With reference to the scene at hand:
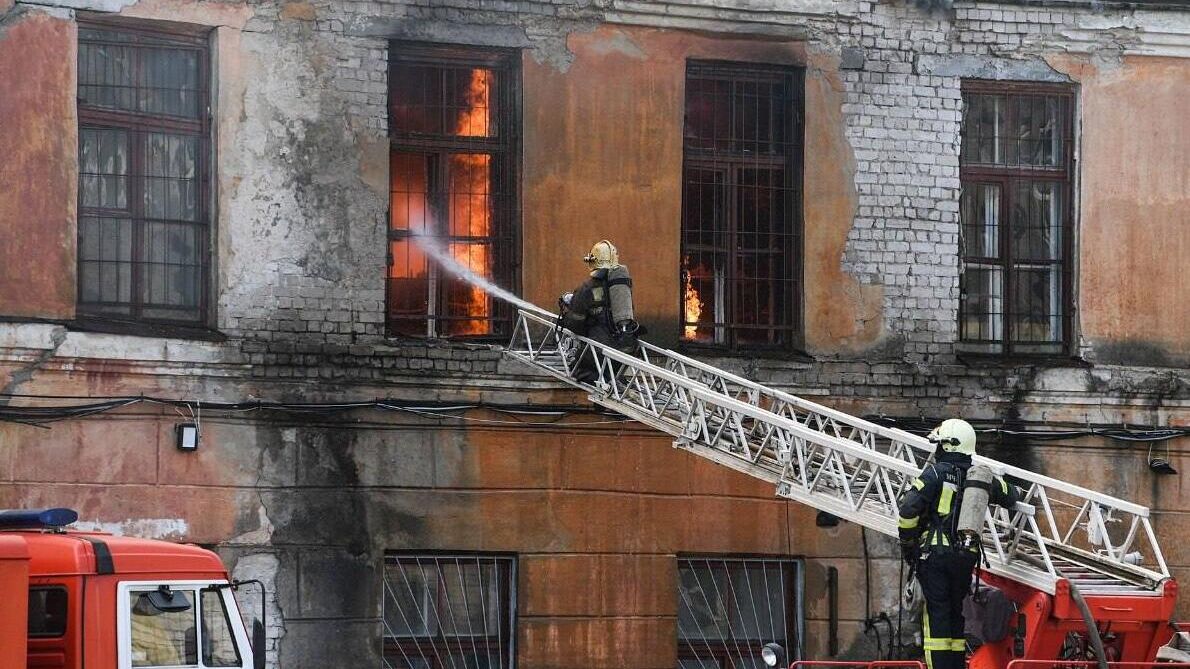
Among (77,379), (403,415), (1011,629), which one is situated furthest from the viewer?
(403,415)

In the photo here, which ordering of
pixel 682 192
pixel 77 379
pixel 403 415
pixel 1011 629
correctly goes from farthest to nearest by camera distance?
pixel 682 192
pixel 403 415
pixel 77 379
pixel 1011 629

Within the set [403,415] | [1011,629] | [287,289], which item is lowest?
[1011,629]

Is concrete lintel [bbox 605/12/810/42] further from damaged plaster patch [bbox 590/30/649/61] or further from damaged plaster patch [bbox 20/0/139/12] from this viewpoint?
damaged plaster patch [bbox 20/0/139/12]

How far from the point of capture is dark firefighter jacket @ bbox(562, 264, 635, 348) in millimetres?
14562

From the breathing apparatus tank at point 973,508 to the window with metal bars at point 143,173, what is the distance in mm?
6814

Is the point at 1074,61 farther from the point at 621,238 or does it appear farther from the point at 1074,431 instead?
the point at 621,238

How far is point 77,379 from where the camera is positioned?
1491cm

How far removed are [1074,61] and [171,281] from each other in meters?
8.33

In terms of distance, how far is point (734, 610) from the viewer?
16.8 metres

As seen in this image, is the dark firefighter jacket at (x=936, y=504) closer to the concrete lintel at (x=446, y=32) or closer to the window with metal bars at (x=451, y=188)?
the window with metal bars at (x=451, y=188)

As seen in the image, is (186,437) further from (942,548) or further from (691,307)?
(942,548)

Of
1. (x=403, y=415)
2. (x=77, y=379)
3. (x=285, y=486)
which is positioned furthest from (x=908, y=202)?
(x=77, y=379)

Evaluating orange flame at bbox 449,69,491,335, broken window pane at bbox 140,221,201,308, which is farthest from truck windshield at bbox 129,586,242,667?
orange flame at bbox 449,69,491,335

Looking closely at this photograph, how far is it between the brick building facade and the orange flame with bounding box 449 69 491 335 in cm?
3
